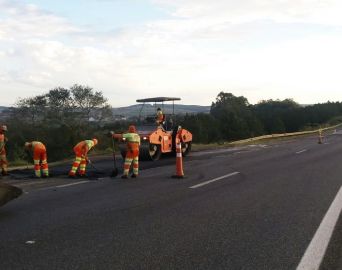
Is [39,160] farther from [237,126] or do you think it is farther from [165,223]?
[237,126]

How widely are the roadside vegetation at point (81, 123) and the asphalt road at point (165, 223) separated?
11.3m

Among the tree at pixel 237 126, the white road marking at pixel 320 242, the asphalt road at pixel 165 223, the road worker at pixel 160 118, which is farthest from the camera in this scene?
the tree at pixel 237 126

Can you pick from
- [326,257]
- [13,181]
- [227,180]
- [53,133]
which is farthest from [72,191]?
[53,133]

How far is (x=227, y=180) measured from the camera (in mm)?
12453

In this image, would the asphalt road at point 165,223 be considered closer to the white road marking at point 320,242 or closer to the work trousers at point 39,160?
the white road marking at point 320,242

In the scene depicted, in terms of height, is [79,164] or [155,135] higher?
[155,135]

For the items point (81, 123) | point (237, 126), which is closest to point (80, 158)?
point (81, 123)

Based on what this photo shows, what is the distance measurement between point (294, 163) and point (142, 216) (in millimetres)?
10961

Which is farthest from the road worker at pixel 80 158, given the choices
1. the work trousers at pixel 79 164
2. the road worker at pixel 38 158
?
the road worker at pixel 38 158

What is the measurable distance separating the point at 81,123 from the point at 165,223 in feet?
151

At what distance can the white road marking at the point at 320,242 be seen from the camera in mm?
5000

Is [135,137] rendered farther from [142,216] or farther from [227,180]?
[142,216]

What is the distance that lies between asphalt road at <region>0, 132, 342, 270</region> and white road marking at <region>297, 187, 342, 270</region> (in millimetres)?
96

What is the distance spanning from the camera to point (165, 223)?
706 centimetres
